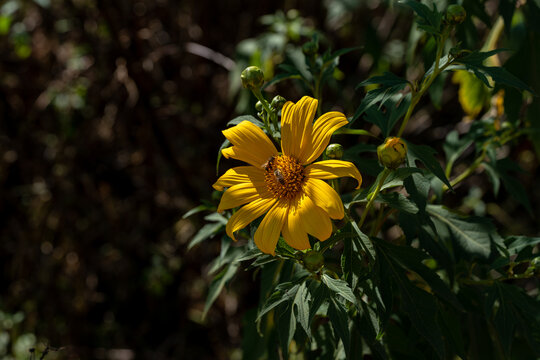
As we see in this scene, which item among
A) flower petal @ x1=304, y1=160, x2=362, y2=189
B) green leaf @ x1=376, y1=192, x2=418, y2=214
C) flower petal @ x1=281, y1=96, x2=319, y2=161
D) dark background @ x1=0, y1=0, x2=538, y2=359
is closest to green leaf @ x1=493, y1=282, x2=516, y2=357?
green leaf @ x1=376, y1=192, x2=418, y2=214

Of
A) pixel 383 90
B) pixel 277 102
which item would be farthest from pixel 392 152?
pixel 277 102

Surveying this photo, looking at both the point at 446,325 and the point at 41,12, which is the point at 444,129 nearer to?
the point at 446,325

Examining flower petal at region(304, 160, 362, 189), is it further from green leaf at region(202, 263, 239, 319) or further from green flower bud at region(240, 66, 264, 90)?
green leaf at region(202, 263, 239, 319)

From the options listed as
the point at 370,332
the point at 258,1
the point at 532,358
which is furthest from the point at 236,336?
the point at 258,1

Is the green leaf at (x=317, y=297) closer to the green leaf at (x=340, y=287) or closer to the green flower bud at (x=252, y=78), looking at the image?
the green leaf at (x=340, y=287)

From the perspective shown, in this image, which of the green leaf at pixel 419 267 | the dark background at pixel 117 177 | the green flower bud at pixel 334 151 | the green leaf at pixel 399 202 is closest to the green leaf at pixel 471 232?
the green leaf at pixel 419 267

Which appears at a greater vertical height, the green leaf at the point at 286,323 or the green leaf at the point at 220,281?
the green leaf at the point at 286,323
